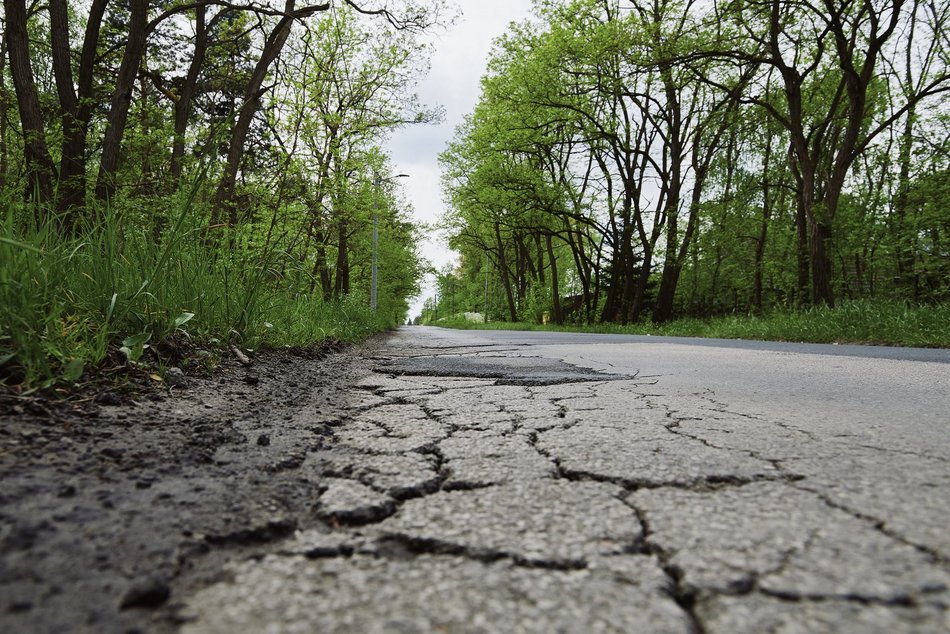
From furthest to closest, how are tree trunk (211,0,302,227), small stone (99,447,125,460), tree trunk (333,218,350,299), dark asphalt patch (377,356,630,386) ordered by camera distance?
1. tree trunk (333,218,350,299)
2. tree trunk (211,0,302,227)
3. dark asphalt patch (377,356,630,386)
4. small stone (99,447,125,460)

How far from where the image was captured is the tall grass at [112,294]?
179 centimetres

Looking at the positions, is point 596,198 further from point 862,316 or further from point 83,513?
point 83,513

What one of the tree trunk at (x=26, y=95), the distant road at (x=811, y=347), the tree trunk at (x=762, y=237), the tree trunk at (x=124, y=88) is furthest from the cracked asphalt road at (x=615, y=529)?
the tree trunk at (x=762, y=237)

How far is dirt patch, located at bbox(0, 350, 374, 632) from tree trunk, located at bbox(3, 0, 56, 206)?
5426 mm

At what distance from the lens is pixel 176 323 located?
262cm

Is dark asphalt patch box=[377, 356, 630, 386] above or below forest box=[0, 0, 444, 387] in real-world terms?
below

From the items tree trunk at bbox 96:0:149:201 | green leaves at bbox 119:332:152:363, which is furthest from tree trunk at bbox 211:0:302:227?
green leaves at bbox 119:332:152:363

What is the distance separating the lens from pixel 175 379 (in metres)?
→ 2.21

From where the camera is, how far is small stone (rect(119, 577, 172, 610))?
0.74 m

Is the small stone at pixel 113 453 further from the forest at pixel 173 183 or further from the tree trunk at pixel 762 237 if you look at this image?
the tree trunk at pixel 762 237

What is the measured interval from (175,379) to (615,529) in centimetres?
195

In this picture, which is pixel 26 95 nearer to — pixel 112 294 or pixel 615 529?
pixel 112 294

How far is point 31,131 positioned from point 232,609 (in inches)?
276

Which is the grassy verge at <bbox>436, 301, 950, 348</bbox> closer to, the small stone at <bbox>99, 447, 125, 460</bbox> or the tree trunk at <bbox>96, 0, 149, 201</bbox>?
the small stone at <bbox>99, 447, 125, 460</bbox>
